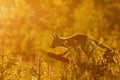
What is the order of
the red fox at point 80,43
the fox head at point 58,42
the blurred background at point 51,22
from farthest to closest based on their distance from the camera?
the blurred background at point 51,22 < the fox head at point 58,42 < the red fox at point 80,43

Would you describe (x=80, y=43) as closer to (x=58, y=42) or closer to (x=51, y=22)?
(x=58, y=42)

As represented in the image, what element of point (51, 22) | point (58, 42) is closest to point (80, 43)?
point (58, 42)

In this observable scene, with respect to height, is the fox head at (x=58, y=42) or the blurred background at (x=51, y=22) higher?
the blurred background at (x=51, y=22)

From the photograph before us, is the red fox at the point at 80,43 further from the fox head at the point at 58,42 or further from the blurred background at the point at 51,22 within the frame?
the blurred background at the point at 51,22

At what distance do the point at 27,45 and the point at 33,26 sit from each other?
324mm

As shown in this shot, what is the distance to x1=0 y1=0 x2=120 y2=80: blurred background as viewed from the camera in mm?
4766

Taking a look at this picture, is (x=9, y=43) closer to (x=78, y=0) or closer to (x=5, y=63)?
(x=78, y=0)

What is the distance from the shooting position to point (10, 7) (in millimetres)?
4996

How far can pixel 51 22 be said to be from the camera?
16.9 feet

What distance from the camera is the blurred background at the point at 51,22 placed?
477 cm

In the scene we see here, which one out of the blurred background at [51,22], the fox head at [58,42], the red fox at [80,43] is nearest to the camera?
the red fox at [80,43]

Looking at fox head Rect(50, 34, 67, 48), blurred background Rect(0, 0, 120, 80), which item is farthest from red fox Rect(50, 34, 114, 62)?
blurred background Rect(0, 0, 120, 80)

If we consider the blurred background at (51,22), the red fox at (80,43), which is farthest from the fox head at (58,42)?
the blurred background at (51,22)

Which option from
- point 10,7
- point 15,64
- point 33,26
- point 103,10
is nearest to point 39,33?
point 33,26
